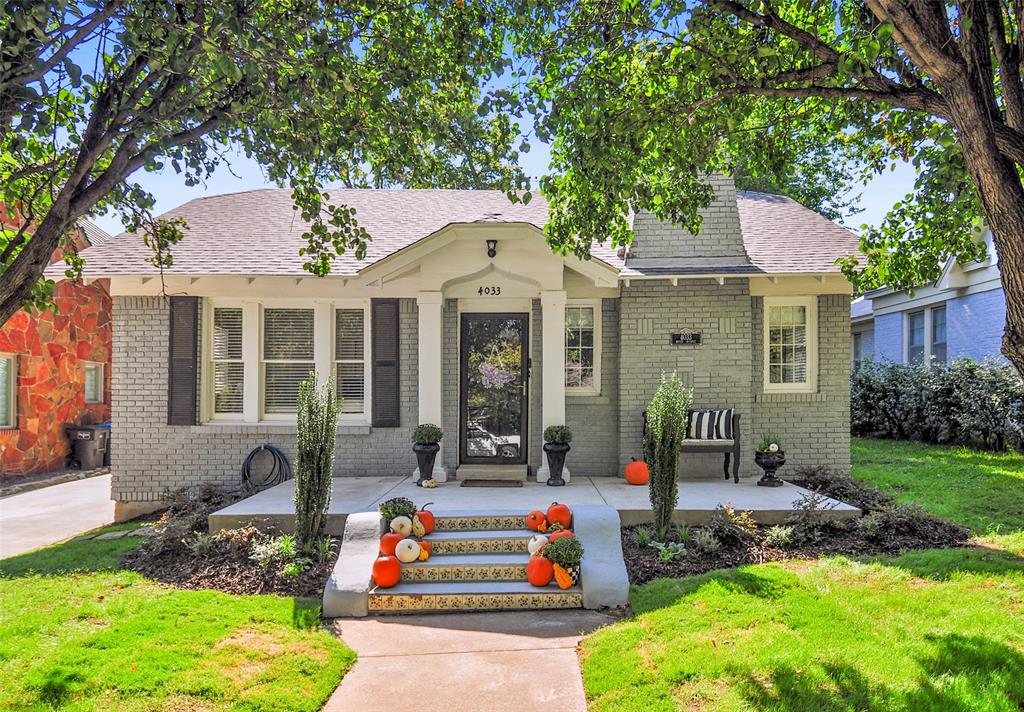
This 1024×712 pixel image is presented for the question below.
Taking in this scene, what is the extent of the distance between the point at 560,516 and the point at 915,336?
15457mm

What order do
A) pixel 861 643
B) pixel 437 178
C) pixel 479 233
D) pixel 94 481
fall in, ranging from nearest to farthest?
pixel 861 643 < pixel 437 178 < pixel 479 233 < pixel 94 481

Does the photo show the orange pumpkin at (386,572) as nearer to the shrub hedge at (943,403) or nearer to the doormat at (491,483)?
the doormat at (491,483)

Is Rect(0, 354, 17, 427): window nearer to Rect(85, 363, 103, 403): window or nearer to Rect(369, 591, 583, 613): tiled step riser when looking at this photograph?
Rect(85, 363, 103, 403): window

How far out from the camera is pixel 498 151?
5.62 m

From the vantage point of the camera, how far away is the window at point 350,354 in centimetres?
943

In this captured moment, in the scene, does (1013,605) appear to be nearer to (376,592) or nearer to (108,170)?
(376,592)

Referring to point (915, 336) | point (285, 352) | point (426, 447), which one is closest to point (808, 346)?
point (426, 447)

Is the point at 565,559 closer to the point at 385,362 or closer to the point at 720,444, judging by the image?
the point at 720,444

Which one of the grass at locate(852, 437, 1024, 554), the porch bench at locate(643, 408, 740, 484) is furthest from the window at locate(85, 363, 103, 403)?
the grass at locate(852, 437, 1024, 554)

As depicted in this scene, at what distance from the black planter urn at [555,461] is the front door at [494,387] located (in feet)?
2.83

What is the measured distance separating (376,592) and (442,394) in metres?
3.87

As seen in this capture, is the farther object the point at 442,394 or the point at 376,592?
the point at 442,394

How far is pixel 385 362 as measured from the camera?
9.18 m

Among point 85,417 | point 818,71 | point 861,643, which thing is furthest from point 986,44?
point 85,417
